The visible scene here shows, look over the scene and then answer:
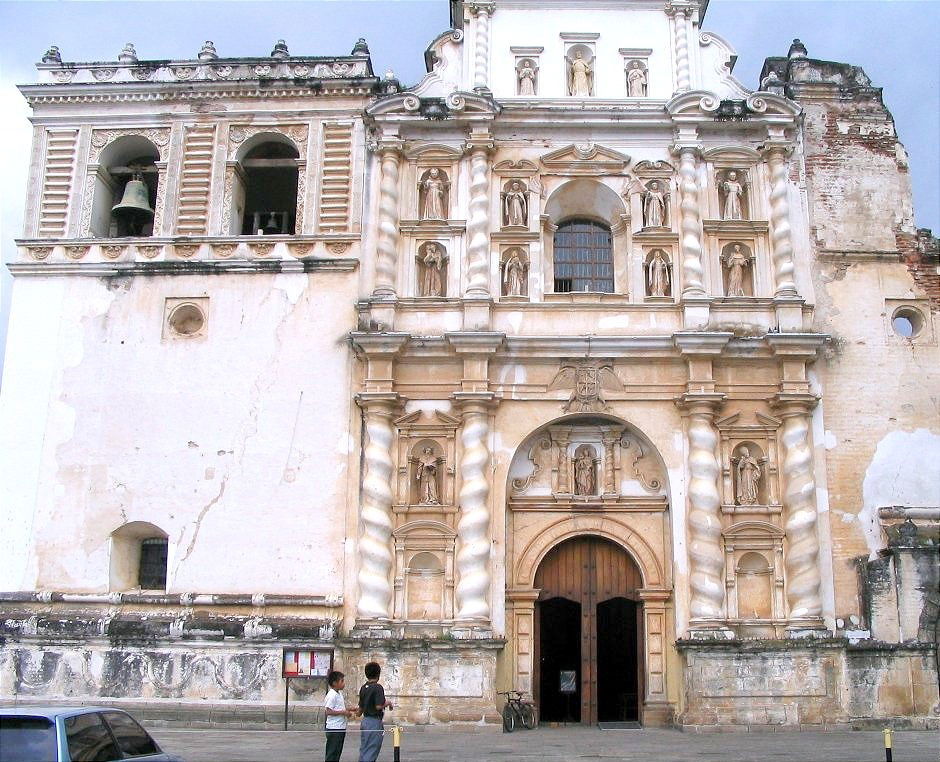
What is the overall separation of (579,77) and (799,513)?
10.4 meters

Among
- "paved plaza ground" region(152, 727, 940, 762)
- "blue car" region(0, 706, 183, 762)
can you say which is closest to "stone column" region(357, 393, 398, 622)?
"paved plaza ground" region(152, 727, 940, 762)

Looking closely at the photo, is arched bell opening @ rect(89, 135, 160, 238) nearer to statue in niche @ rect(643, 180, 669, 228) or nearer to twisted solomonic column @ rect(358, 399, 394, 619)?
twisted solomonic column @ rect(358, 399, 394, 619)

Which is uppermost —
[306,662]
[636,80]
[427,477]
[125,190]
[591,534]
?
[636,80]

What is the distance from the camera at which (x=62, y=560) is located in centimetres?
2034

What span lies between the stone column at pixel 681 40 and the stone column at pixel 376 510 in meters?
9.32

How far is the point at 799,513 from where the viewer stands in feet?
65.1

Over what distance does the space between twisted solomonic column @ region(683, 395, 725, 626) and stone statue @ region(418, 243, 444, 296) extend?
5.58m

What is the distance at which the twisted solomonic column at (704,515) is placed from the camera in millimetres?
19500

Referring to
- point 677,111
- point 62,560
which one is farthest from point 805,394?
point 62,560

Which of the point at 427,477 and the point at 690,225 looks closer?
the point at 427,477

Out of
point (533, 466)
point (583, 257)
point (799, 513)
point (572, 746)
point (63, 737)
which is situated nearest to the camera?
point (63, 737)

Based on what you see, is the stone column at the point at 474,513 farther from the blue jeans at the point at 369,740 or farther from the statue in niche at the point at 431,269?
the blue jeans at the point at 369,740

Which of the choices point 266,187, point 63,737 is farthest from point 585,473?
point 63,737

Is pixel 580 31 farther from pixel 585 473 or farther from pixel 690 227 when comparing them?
pixel 585 473
